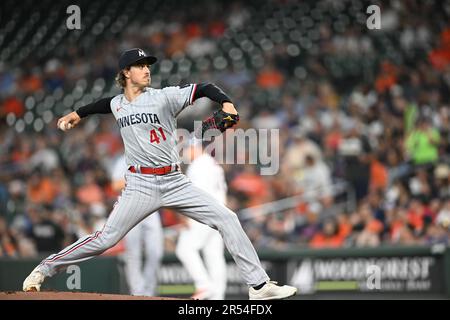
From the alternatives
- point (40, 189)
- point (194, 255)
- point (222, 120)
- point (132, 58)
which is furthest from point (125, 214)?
point (40, 189)

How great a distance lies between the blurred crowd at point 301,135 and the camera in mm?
11320

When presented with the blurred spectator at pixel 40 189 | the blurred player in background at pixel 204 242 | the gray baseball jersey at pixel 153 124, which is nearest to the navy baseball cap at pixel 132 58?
the gray baseball jersey at pixel 153 124

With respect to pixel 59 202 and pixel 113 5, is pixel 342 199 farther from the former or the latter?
pixel 113 5

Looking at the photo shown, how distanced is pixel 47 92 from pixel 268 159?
4841 mm

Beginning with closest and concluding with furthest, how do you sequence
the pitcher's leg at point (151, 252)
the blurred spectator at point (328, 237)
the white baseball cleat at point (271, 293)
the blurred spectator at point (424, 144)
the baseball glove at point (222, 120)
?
the baseball glove at point (222, 120) < the white baseball cleat at point (271, 293) < the pitcher's leg at point (151, 252) < the blurred spectator at point (328, 237) < the blurred spectator at point (424, 144)

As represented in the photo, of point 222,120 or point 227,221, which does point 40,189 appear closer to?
point 227,221

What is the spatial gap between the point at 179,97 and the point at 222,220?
36.7 inches

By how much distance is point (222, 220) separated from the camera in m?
5.71

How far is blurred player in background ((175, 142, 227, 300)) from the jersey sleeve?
8.95 ft

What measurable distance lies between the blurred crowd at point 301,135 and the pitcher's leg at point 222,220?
5.10 metres

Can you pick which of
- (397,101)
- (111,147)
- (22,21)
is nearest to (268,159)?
(397,101)

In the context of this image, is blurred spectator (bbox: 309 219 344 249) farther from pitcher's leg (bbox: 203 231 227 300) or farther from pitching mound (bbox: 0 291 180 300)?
pitching mound (bbox: 0 291 180 300)

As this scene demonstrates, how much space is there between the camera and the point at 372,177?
11789 mm

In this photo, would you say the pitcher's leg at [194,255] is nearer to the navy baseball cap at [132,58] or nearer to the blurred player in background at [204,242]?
the blurred player in background at [204,242]
